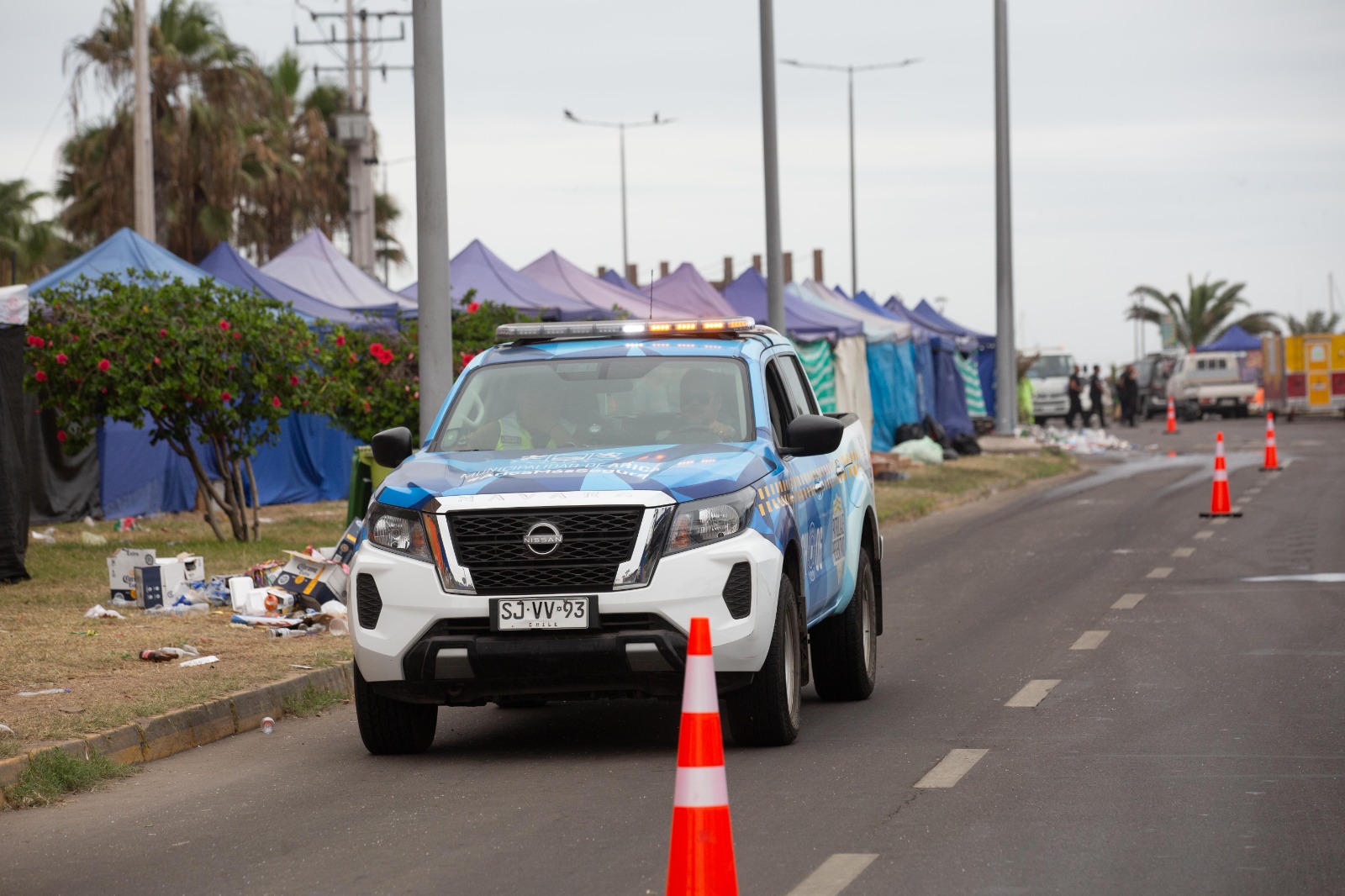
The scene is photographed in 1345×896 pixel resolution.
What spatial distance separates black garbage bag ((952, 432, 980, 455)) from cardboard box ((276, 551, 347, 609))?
993 inches

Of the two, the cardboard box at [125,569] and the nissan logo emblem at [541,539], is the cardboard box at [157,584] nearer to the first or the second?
the cardboard box at [125,569]

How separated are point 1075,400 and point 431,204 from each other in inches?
1726

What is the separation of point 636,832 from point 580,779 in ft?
3.68

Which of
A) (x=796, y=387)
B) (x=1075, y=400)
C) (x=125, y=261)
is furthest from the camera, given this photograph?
(x=1075, y=400)

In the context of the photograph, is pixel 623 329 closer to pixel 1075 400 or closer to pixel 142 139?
pixel 142 139

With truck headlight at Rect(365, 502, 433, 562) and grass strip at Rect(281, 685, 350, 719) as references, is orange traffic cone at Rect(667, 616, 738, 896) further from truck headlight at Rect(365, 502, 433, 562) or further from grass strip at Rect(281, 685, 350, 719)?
grass strip at Rect(281, 685, 350, 719)

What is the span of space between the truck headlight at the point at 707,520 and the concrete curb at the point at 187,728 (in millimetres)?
2860

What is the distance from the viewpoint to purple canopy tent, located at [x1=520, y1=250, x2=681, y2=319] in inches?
1180

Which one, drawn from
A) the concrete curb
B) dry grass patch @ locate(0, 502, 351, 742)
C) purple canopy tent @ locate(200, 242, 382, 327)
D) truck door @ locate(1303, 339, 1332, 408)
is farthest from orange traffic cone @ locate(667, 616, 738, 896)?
truck door @ locate(1303, 339, 1332, 408)

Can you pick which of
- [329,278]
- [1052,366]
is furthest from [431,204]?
[1052,366]

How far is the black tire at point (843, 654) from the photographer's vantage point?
9.57 meters

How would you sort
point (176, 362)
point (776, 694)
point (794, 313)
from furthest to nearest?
point (794, 313) < point (176, 362) < point (776, 694)

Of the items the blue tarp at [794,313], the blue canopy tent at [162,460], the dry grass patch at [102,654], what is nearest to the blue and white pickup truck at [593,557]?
the dry grass patch at [102,654]

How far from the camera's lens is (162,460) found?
23.8 m
